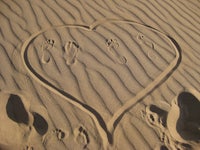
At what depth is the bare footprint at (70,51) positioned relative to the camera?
11.8ft

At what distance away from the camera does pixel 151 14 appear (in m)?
4.27

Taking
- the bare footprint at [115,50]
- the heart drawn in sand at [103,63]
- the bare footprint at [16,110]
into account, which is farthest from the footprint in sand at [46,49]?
the bare footprint at [115,50]

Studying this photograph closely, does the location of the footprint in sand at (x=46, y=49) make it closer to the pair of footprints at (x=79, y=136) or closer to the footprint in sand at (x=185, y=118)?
the pair of footprints at (x=79, y=136)

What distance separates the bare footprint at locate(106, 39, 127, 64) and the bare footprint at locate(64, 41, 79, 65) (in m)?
0.41

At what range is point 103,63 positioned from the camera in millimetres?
3613

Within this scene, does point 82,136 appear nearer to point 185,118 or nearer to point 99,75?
point 99,75

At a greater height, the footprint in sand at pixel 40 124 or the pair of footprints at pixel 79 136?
the footprint in sand at pixel 40 124

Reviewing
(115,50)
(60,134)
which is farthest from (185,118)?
(60,134)

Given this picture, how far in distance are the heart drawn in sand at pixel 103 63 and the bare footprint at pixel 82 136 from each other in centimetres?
15

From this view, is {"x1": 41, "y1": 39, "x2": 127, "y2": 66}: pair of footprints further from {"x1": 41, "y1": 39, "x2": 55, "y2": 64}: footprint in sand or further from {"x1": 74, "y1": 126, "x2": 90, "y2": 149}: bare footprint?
{"x1": 74, "y1": 126, "x2": 90, "y2": 149}: bare footprint

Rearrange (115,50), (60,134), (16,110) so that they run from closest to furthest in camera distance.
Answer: (60,134)
(16,110)
(115,50)

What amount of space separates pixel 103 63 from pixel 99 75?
0.63 ft

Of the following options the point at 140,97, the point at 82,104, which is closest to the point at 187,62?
the point at 140,97

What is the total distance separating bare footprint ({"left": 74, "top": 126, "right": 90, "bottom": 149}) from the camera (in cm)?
295
